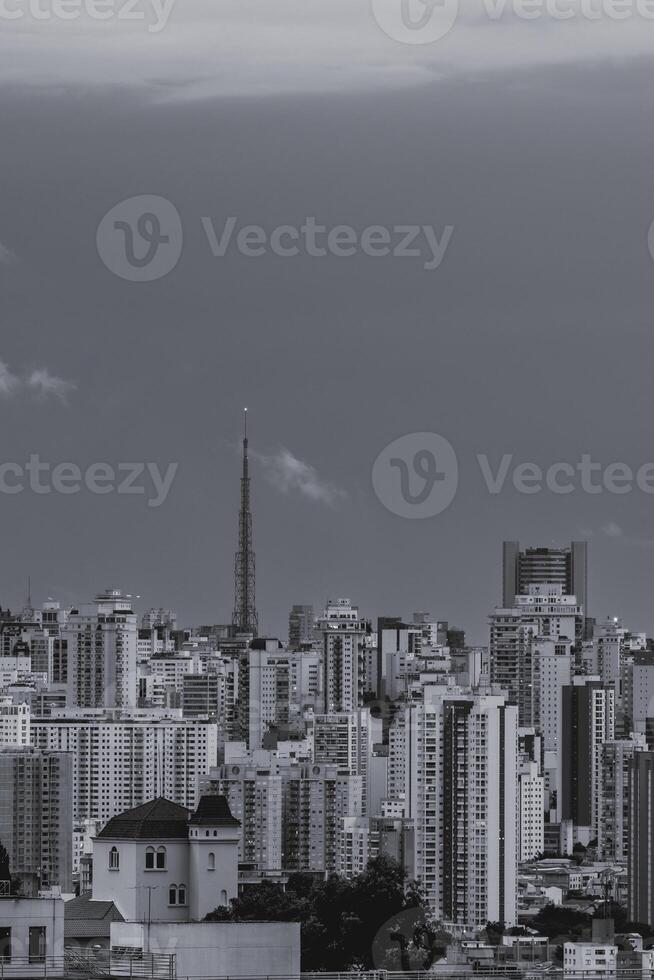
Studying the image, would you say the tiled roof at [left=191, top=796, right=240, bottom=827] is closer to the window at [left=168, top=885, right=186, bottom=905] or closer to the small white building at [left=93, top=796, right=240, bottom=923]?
the small white building at [left=93, top=796, right=240, bottom=923]

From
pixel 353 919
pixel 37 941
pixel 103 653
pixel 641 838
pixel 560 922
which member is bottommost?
Result: pixel 560 922

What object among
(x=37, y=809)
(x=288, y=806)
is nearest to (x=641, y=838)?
(x=288, y=806)

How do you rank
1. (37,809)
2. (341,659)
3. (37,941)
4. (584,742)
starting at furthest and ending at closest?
(341,659) → (584,742) → (37,809) → (37,941)

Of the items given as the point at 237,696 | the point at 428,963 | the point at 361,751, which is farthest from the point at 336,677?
the point at 428,963

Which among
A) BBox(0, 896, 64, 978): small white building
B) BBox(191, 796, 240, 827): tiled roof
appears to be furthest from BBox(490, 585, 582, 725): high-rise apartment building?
BBox(0, 896, 64, 978): small white building

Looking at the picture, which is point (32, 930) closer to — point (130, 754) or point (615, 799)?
point (615, 799)

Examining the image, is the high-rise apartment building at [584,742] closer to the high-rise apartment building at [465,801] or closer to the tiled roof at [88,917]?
the high-rise apartment building at [465,801]
